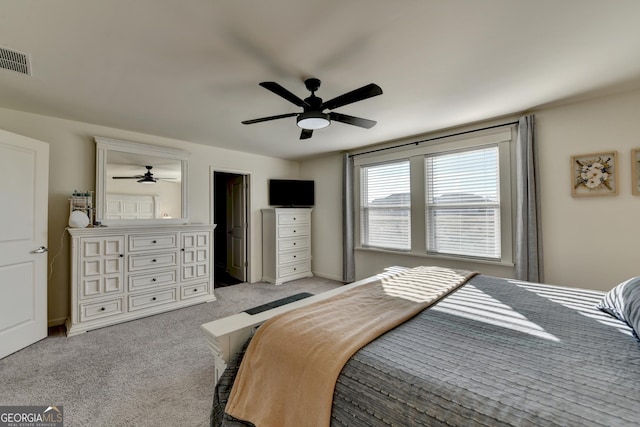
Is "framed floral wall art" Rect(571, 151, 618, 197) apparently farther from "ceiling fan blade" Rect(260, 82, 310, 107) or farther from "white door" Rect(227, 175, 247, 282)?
"white door" Rect(227, 175, 247, 282)

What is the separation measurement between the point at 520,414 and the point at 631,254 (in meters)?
3.03

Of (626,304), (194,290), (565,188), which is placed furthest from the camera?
→ (194,290)

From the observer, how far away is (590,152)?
273cm

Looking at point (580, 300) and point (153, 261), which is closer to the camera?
point (580, 300)

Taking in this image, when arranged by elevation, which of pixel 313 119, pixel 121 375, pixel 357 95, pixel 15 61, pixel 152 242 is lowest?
pixel 121 375

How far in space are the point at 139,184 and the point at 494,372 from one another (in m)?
4.24

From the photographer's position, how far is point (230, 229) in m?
5.59

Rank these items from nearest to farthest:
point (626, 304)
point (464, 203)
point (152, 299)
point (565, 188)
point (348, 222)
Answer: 1. point (626, 304)
2. point (565, 188)
3. point (152, 299)
4. point (464, 203)
5. point (348, 222)

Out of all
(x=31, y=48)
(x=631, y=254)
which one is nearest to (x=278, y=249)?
(x=31, y=48)

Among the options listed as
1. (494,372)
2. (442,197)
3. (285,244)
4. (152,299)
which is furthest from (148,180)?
(494,372)

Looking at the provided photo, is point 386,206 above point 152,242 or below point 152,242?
above

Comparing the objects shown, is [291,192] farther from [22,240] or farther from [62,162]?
[22,240]

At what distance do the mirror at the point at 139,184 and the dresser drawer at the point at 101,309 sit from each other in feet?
3.19

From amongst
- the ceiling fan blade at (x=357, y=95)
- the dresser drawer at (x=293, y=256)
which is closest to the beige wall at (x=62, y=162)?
the dresser drawer at (x=293, y=256)
